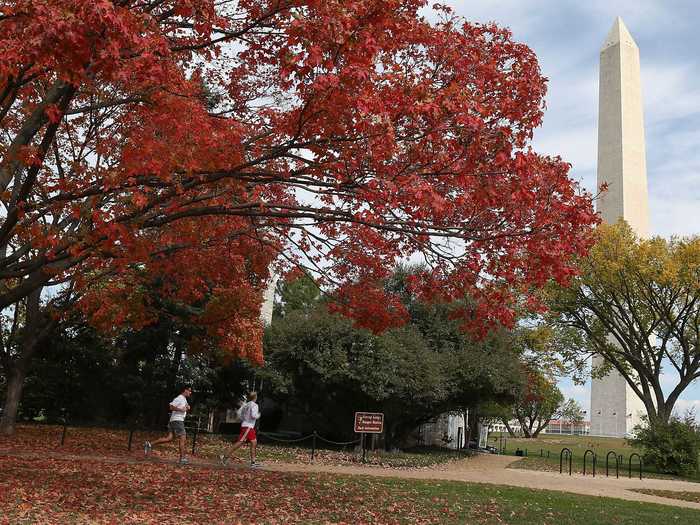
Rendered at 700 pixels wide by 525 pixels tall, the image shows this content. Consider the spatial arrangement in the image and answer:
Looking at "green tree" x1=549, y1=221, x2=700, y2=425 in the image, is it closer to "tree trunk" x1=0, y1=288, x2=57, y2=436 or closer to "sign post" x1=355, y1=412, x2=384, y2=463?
"sign post" x1=355, y1=412, x2=384, y2=463

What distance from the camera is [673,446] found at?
25.5 m

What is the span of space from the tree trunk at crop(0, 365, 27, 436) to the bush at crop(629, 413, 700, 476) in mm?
22287

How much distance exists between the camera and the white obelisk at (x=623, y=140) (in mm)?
37375

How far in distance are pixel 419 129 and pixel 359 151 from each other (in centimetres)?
75

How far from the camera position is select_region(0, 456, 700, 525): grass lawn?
324 inches

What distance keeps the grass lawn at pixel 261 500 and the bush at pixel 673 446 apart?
1433 cm

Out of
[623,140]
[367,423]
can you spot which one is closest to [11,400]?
[367,423]

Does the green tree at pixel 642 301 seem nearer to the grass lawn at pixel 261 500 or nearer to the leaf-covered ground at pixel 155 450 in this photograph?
the leaf-covered ground at pixel 155 450

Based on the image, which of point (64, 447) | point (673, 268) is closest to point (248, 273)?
point (64, 447)

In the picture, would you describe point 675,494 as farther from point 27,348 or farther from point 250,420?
point 27,348

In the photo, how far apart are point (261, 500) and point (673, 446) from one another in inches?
833

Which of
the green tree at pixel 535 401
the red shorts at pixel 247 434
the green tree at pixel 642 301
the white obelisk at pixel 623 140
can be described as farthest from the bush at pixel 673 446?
the red shorts at pixel 247 434

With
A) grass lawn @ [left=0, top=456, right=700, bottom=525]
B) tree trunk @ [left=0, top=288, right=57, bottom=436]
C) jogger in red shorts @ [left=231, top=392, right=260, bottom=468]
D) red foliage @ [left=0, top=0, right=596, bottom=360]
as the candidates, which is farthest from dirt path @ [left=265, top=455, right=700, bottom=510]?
tree trunk @ [left=0, top=288, right=57, bottom=436]

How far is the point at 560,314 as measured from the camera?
31797mm
